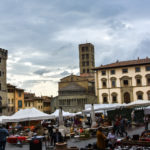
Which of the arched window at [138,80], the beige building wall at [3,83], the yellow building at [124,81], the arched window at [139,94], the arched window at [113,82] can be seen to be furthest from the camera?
the beige building wall at [3,83]

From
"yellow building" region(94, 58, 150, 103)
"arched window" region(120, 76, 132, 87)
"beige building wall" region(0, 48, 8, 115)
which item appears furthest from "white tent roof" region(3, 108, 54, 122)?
"beige building wall" region(0, 48, 8, 115)

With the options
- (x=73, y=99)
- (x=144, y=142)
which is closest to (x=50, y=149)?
(x=144, y=142)

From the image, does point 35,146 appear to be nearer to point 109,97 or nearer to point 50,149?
point 50,149

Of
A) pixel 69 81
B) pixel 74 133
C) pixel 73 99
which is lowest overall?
pixel 74 133

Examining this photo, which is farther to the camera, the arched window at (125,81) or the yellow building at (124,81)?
the arched window at (125,81)

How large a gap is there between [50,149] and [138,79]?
44.2 metres

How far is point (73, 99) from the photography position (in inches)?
2574

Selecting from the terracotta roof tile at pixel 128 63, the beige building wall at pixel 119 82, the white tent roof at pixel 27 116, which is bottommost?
the white tent roof at pixel 27 116

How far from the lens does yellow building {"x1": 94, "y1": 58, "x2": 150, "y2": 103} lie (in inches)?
2146

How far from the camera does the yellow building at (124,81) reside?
54500 millimetres

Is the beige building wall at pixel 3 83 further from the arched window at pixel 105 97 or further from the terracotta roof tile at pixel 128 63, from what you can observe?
the arched window at pixel 105 97

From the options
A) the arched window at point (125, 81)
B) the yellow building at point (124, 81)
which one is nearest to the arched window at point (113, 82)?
the yellow building at point (124, 81)

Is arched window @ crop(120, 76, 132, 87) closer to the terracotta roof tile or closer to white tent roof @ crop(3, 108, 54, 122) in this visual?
the terracotta roof tile

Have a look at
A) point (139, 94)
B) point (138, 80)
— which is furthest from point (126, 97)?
point (138, 80)
